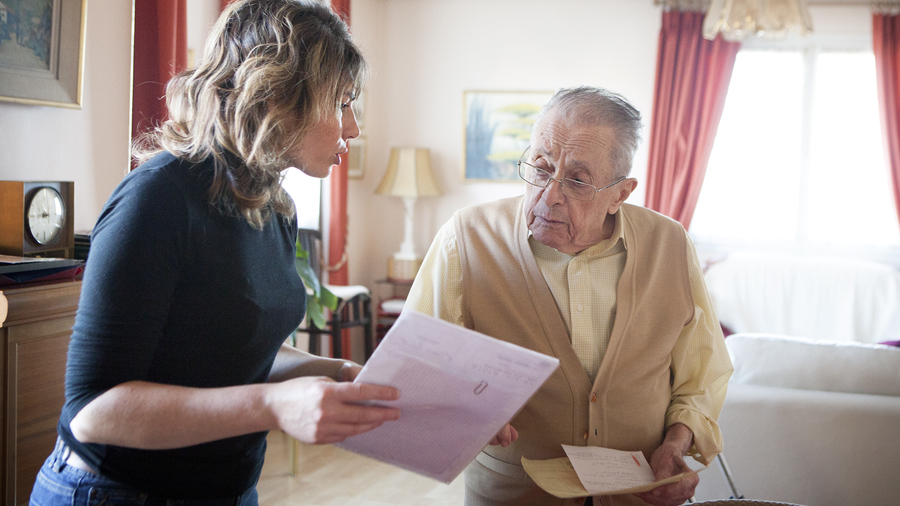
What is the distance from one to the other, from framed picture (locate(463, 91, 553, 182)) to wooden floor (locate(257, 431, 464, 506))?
259cm

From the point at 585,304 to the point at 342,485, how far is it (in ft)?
7.44

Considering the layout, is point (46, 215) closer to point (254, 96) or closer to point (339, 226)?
point (254, 96)

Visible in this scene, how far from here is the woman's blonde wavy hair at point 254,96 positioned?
958mm

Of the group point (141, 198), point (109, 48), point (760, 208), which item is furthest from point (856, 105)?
point (141, 198)

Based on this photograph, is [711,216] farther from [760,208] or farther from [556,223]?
[556,223]

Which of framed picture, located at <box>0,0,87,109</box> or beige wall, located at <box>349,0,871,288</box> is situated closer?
framed picture, located at <box>0,0,87,109</box>

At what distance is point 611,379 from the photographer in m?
1.33

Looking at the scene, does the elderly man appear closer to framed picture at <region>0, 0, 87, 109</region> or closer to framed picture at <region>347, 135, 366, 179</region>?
framed picture at <region>0, 0, 87, 109</region>

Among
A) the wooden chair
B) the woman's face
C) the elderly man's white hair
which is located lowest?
the wooden chair

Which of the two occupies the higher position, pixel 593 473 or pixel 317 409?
pixel 317 409

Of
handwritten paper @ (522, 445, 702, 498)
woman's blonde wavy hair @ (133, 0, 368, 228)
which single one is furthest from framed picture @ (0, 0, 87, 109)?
handwritten paper @ (522, 445, 702, 498)

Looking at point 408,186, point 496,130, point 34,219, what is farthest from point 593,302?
point 496,130

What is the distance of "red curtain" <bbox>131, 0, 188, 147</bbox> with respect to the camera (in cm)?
240

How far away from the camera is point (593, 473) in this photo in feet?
3.95
